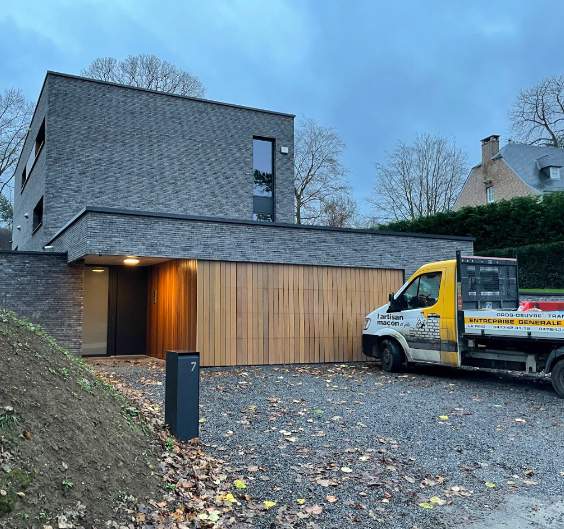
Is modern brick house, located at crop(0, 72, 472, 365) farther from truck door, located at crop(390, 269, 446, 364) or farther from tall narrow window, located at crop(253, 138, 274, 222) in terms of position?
truck door, located at crop(390, 269, 446, 364)

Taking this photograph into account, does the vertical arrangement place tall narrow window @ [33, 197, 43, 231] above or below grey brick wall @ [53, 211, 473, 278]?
above

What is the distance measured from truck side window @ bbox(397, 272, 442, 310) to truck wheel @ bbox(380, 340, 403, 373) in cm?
88

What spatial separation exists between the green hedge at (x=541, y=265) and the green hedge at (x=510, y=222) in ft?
3.37

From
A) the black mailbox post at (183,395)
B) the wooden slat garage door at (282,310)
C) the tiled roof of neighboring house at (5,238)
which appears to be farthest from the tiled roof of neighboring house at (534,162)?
the tiled roof of neighboring house at (5,238)

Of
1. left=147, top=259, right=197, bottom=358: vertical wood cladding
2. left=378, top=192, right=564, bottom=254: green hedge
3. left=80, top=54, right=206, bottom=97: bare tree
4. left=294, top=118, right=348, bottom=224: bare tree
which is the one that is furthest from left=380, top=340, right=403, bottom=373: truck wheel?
left=80, top=54, right=206, bottom=97: bare tree

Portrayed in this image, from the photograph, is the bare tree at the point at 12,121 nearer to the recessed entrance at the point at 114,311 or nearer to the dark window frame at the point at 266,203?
the dark window frame at the point at 266,203

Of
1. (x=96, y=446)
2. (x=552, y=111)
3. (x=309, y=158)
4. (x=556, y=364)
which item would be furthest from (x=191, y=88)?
(x=96, y=446)

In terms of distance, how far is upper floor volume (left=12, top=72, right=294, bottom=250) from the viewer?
1695cm

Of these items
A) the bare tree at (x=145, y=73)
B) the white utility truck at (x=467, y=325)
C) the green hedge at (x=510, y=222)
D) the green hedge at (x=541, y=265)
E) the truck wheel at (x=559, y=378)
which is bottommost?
the truck wheel at (x=559, y=378)

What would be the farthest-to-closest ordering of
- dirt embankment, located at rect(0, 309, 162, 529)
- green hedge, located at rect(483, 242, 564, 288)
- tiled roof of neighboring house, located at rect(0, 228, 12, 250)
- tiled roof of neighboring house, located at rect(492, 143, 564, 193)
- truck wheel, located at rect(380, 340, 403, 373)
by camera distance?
tiled roof of neighboring house, located at rect(0, 228, 12, 250) < tiled roof of neighboring house, located at rect(492, 143, 564, 193) < green hedge, located at rect(483, 242, 564, 288) < truck wheel, located at rect(380, 340, 403, 373) < dirt embankment, located at rect(0, 309, 162, 529)

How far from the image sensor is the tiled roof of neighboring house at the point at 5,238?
46559 mm

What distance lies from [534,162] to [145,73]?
27955 mm

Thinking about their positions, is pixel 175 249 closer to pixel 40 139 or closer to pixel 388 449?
pixel 388 449

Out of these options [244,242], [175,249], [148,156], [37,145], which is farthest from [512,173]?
[175,249]
